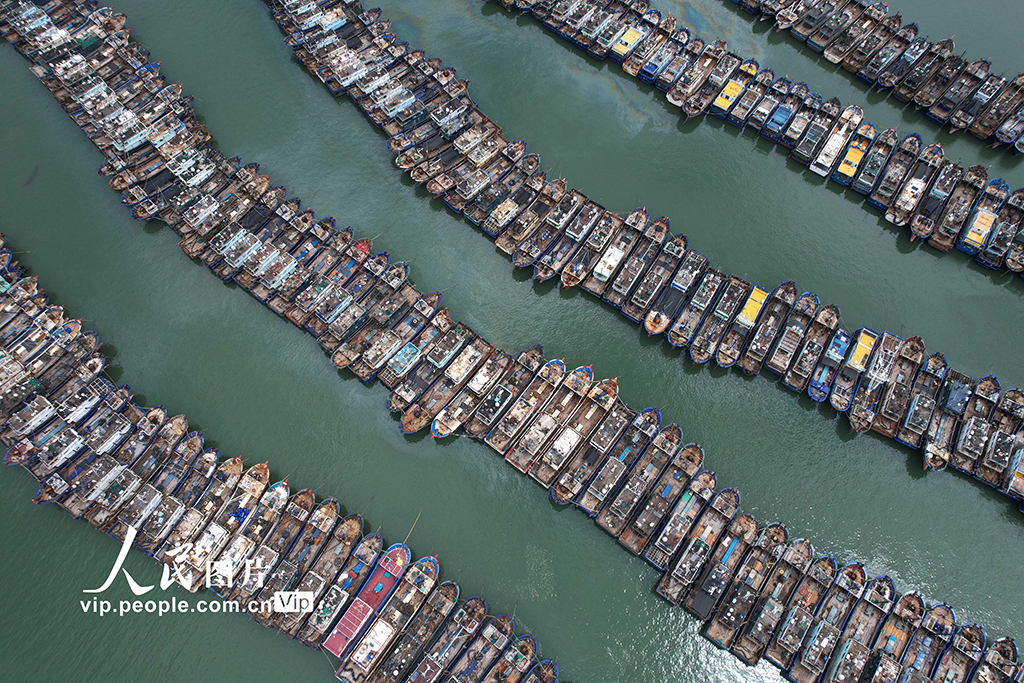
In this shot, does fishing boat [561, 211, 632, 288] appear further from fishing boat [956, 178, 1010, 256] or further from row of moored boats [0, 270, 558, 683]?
fishing boat [956, 178, 1010, 256]

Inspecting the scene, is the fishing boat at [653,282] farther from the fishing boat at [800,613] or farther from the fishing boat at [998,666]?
the fishing boat at [998,666]

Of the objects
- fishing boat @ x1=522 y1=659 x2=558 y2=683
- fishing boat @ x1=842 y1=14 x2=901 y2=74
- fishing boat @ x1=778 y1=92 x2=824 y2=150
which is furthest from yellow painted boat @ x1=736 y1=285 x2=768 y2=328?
fishing boat @ x1=522 y1=659 x2=558 y2=683

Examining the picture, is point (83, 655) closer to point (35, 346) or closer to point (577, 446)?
point (35, 346)

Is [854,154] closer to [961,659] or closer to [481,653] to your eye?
[961,659]

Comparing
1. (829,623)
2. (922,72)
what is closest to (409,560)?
(829,623)

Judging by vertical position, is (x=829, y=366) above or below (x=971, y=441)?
below

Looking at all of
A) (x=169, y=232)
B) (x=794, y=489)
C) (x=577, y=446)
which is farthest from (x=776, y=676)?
(x=169, y=232)
